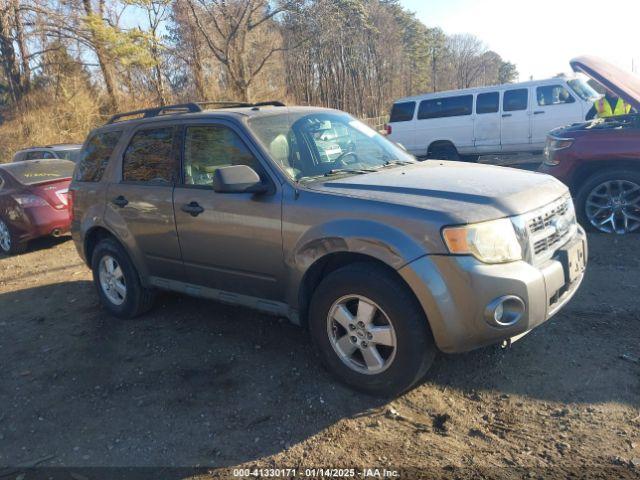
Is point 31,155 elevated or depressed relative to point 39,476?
elevated

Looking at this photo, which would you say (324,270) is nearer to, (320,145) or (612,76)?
(320,145)

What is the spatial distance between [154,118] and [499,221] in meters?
3.18

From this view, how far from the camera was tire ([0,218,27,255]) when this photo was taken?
800 cm

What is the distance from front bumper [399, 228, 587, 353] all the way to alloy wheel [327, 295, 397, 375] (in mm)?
312

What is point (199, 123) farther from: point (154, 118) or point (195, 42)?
point (195, 42)

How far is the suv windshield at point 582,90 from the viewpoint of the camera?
11.2m

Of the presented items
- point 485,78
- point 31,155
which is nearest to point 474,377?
point 31,155

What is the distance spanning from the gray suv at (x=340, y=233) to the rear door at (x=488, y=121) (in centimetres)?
869

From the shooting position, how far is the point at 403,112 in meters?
13.4

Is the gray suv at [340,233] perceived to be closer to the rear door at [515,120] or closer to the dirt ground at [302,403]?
the dirt ground at [302,403]

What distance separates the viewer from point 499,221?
2861 mm

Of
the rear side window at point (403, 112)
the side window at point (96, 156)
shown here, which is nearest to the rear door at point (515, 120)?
the rear side window at point (403, 112)

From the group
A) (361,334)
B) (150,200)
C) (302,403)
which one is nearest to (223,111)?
(150,200)

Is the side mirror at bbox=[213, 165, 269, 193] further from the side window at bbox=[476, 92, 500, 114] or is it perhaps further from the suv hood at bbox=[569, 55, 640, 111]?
the side window at bbox=[476, 92, 500, 114]
